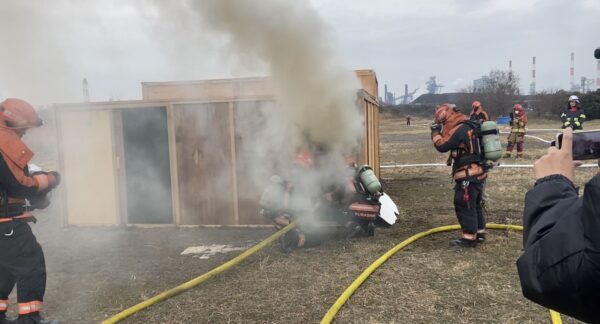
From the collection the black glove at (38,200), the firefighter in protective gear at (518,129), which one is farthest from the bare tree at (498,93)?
the black glove at (38,200)

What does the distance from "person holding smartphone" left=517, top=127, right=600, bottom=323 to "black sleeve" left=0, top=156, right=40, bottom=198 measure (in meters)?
3.83

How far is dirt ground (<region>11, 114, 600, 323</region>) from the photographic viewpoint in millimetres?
3848

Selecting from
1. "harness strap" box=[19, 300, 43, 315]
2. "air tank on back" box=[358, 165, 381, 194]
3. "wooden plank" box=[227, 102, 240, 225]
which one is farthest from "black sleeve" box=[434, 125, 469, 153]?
"harness strap" box=[19, 300, 43, 315]

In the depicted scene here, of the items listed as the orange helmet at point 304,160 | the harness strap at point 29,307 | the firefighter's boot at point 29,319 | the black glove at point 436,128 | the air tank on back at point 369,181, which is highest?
the black glove at point 436,128

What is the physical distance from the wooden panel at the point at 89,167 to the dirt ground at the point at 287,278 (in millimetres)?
297

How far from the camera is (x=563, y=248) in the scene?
1122 mm

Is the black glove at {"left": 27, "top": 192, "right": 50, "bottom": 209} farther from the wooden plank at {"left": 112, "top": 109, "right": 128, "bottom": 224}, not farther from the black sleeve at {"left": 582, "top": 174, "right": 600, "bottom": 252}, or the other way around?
the black sleeve at {"left": 582, "top": 174, "right": 600, "bottom": 252}

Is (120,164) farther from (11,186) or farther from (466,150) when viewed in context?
(466,150)

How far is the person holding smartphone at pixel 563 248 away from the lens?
1.07 metres

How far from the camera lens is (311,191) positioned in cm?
571

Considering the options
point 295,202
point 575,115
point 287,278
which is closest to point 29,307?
point 287,278

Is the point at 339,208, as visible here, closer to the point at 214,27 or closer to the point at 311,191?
the point at 311,191

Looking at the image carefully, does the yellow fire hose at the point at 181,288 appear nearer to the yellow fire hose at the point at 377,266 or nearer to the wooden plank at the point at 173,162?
the yellow fire hose at the point at 377,266

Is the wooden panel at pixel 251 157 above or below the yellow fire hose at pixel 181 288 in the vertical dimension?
above
